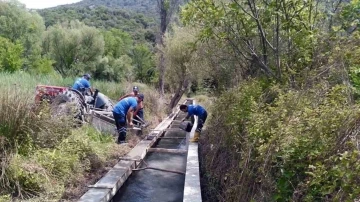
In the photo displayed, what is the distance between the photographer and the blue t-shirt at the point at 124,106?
31.3 feet

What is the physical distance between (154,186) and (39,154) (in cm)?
245

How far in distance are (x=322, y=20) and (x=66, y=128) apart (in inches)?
209

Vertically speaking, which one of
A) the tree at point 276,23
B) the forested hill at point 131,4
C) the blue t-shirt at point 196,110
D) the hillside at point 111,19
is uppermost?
the forested hill at point 131,4

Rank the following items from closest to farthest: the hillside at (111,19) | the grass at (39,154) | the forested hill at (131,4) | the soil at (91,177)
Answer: the grass at (39,154)
the soil at (91,177)
the hillside at (111,19)
the forested hill at (131,4)

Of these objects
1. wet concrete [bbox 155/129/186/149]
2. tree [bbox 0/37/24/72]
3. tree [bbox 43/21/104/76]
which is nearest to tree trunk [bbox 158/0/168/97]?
wet concrete [bbox 155/129/186/149]

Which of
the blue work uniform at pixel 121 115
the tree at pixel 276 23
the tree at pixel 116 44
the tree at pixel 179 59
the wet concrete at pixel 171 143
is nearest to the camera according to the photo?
the tree at pixel 276 23

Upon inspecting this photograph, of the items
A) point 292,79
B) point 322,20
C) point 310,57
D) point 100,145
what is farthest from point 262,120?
point 100,145

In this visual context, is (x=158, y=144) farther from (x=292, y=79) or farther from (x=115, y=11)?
(x=115, y=11)

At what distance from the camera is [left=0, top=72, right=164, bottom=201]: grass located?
17.5 ft

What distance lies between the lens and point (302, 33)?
5953 millimetres

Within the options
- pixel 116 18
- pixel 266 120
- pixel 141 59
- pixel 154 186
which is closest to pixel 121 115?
pixel 154 186

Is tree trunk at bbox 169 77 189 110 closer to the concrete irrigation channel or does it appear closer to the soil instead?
the concrete irrigation channel

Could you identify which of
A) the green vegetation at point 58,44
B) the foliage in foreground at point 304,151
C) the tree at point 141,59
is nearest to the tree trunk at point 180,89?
the green vegetation at point 58,44

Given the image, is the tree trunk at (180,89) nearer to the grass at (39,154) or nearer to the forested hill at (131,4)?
the grass at (39,154)
